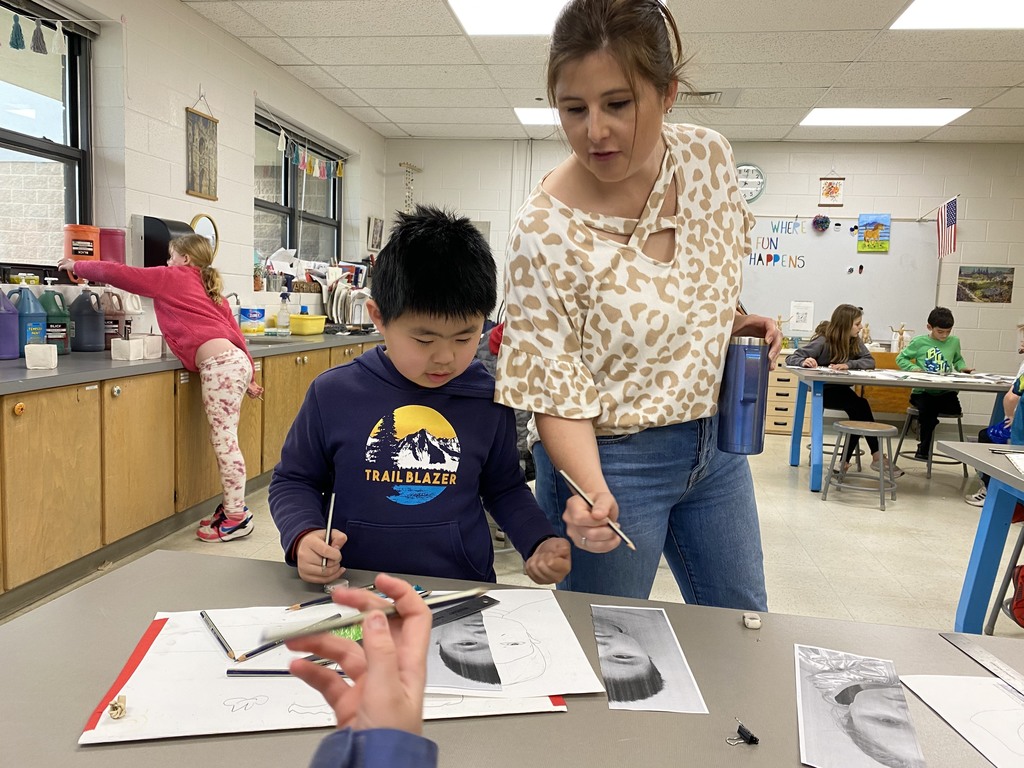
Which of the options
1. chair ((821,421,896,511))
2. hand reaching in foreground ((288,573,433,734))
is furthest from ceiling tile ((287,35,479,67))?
hand reaching in foreground ((288,573,433,734))

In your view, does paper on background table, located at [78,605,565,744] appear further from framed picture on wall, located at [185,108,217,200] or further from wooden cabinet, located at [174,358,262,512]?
framed picture on wall, located at [185,108,217,200]

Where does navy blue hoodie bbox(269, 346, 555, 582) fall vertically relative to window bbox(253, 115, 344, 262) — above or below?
below

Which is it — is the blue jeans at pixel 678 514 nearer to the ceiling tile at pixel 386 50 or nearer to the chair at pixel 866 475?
the chair at pixel 866 475

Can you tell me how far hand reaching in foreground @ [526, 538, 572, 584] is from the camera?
39.7 inches

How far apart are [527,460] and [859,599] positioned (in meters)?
1.41

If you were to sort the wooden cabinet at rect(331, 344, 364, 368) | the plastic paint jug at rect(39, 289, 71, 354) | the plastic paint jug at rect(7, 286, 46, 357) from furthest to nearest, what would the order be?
the wooden cabinet at rect(331, 344, 364, 368) → the plastic paint jug at rect(39, 289, 71, 354) → the plastic paint jug at rect(7, 286, 46, 357)

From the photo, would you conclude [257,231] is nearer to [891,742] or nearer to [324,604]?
[324,604]

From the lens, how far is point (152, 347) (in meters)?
3.16

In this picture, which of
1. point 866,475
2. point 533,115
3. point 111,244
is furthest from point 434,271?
point 533,115

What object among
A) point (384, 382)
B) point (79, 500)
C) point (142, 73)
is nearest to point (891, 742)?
point (384, 382)

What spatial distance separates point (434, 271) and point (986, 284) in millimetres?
7009

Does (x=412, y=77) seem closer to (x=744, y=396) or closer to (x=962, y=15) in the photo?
(x=962, y=15)

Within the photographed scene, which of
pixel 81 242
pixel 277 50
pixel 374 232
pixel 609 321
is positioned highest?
pixel 277 50

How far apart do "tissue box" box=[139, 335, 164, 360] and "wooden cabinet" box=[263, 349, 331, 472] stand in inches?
25.5
